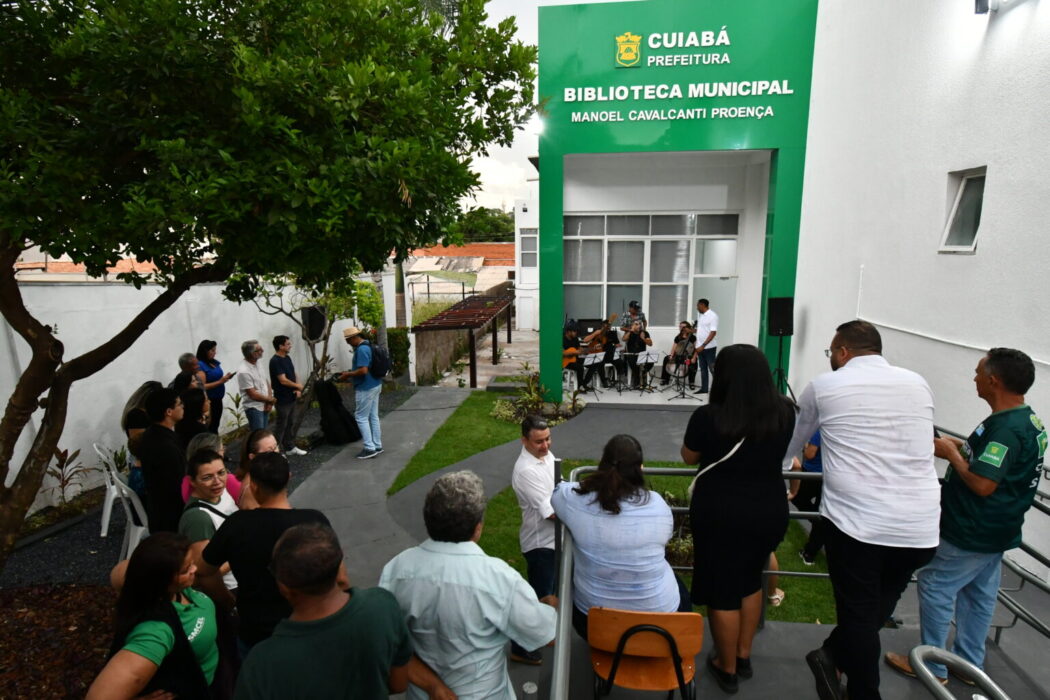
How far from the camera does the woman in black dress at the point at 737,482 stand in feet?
8.32

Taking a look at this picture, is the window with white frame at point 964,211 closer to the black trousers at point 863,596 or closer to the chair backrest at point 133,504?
the black trousers at point 863,596

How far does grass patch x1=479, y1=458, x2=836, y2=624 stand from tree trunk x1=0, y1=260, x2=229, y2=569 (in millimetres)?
3256

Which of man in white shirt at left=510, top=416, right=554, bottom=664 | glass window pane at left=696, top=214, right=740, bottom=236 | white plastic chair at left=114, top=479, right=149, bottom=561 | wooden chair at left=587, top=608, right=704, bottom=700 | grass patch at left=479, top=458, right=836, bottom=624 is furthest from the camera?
glass window pane at left=696, top=214, right=740, bottom=236

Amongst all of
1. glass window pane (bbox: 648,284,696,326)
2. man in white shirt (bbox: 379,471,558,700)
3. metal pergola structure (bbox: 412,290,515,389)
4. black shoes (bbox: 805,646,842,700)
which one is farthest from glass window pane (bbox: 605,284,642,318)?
man in white shirt (bbox: 379,471,558,700)

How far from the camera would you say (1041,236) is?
4078mm

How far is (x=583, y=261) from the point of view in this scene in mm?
11891

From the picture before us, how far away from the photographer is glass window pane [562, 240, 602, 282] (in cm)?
1177

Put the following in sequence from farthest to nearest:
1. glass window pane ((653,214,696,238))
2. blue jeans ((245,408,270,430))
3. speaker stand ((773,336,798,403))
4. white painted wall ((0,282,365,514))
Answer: glass window pane ((653,214,696,238))
speaker stand ((773,336,798,403))
blue jeans ((245,408,270,430))
white painted wall ((0,282,365,514))

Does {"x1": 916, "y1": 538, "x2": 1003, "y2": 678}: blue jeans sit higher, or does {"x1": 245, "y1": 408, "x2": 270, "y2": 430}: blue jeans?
{"x1": 916, "y1": 538, "x2": 1003, "y2": 678}: blue jeans

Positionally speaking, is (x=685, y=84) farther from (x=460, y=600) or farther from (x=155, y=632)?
(x=155, y=632)

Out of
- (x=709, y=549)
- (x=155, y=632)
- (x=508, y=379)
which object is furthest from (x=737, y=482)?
(x=508, y=379)

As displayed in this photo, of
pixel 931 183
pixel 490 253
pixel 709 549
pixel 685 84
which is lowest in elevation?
pixel 709 549

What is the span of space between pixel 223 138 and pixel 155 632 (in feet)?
7.59

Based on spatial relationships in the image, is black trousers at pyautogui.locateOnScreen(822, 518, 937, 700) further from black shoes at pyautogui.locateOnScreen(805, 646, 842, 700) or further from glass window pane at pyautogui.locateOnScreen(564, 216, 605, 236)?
glass window pane at pyautogui.locateOnScreen(564, 216, 605, 236)
